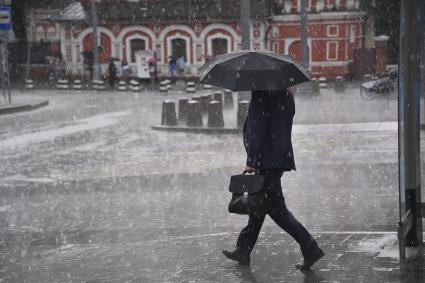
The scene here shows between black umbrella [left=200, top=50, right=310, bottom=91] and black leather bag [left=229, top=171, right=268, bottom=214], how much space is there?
29.5 inches

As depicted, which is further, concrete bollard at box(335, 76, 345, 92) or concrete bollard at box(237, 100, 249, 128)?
concrete bollard at box(335, 76, 345, 92)

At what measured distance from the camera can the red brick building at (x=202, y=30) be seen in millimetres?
47812

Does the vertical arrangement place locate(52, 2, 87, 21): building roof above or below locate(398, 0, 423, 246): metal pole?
above

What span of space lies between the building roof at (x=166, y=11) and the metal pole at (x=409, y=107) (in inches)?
1643

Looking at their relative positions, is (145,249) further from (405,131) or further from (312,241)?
(405,131)

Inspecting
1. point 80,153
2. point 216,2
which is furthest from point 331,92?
point 80,153

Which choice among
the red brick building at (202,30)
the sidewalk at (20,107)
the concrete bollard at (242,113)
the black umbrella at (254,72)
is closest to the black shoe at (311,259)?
the black umbrella at (254,72)

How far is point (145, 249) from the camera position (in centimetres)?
764

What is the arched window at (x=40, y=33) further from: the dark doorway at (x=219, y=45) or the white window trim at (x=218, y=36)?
the dark doorway at (x=219, y=45)

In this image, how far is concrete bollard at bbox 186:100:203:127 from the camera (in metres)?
20.8

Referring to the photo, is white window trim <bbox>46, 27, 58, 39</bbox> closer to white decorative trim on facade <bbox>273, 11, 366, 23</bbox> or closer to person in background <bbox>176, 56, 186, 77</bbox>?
person in background <bbox>176, 56, 186, 77</bbox>

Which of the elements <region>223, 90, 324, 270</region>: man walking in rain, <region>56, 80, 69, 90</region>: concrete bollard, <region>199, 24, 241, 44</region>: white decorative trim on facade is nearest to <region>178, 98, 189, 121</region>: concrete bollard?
<region>223, 90, 324, 270</region>: man walking in rain

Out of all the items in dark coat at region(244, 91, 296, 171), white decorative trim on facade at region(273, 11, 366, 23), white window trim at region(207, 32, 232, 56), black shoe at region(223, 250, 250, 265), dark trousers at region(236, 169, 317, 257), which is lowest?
black shoe at region(223, 250, 250, 265)

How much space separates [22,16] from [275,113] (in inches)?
2126
